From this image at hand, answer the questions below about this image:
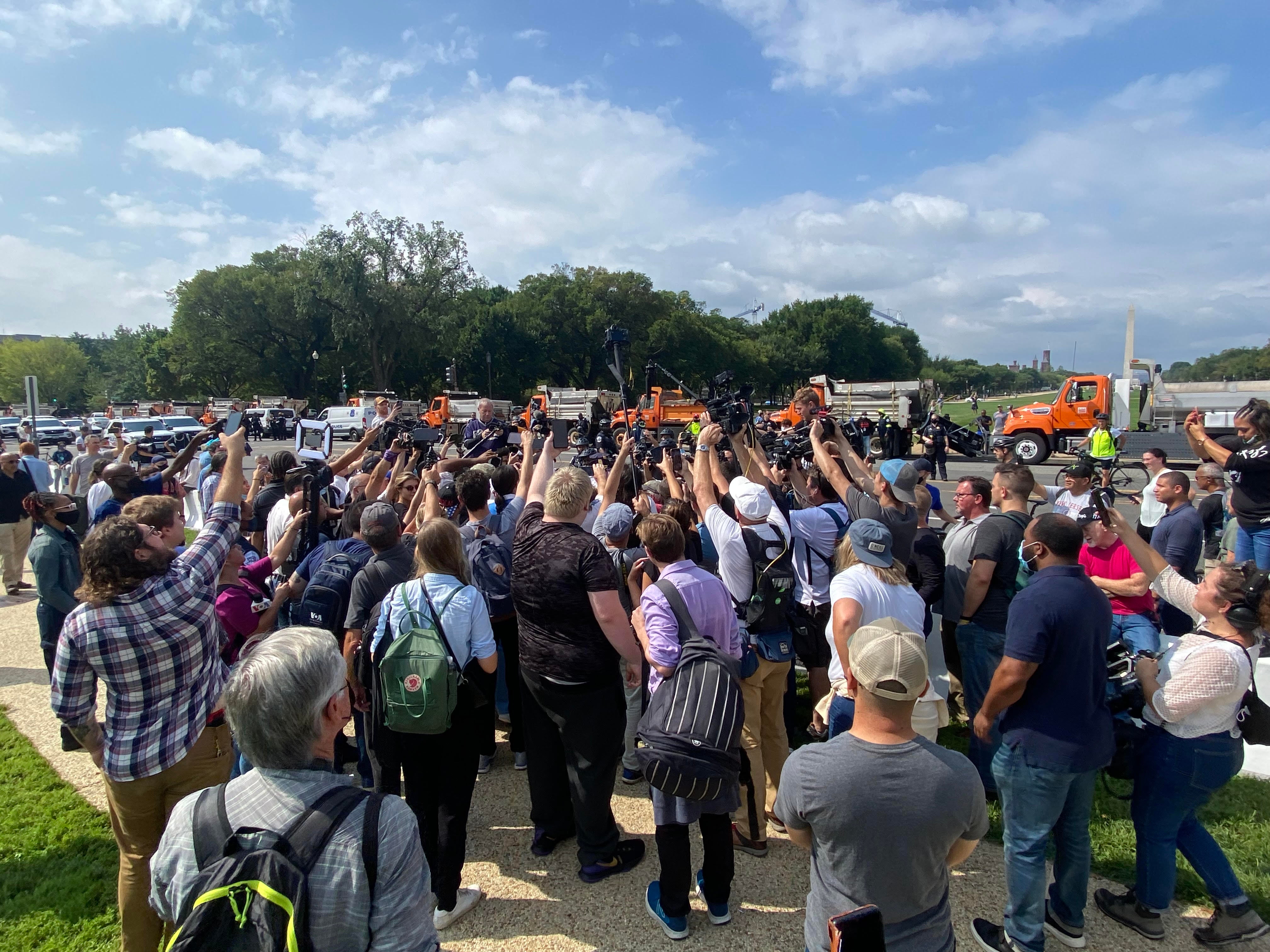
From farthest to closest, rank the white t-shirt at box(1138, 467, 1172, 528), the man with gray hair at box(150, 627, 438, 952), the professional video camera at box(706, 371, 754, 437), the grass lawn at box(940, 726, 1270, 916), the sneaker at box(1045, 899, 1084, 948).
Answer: the white t-shirt at box(1138, 467, 1172, 528), the professional video camera at box(706, 371, 754, 437), the grass lawn at box(940, 726, 1270, 916), the sneaker at box(1045, 899, 1084, 948), the man with gray hair at box(150, 627, 438, 952)

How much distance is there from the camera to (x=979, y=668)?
3.71 metres

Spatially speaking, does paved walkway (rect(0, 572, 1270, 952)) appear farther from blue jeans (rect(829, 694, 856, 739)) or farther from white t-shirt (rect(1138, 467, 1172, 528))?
white t-shirt (rect(1138, 467, 1172, 528))

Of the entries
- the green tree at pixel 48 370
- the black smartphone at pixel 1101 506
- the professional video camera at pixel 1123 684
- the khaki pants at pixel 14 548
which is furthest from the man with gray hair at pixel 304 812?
the green tree at pixel 48 370

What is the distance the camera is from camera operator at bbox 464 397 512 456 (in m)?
7.13

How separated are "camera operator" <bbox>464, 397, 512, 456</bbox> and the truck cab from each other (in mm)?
18584

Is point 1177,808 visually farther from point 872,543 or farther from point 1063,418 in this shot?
point 1063,418

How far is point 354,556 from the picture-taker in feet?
11.8

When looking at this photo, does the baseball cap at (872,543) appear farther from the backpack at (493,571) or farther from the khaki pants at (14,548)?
the khaki pants at (14,548)

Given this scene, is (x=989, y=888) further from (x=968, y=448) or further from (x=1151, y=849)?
(x=968, y=448)

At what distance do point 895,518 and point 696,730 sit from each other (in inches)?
81.9

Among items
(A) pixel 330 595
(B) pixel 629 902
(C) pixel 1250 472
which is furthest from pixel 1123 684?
(C) pixel 1250 472

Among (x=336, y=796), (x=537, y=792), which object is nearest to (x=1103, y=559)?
(x=537, y=792)

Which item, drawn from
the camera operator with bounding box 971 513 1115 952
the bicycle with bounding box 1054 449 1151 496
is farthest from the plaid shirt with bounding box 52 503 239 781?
the bicycle with bounding box 1054 449 1151 496

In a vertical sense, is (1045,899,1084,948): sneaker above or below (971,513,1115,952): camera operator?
below
